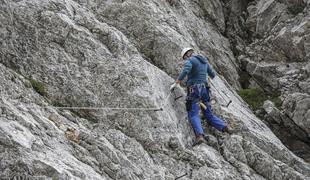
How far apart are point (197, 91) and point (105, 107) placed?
3.49 metres

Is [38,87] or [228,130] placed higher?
[228,130]

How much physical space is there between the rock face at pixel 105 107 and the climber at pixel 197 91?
0.36 metres

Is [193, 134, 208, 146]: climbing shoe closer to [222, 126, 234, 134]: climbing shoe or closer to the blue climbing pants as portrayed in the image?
the blue climbing pants

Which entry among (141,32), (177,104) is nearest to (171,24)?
(141,32)

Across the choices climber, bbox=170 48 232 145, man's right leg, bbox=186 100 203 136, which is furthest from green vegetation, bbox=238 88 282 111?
man's right leg, bbox=186 100 203 136

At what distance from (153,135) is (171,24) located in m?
6.70

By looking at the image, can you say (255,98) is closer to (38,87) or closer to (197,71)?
(197,71)

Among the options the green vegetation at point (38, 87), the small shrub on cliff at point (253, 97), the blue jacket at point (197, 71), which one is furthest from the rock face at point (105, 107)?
the small shrub on cliff at point (253, 97)

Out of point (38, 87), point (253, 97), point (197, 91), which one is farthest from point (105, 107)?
point (253, 97)

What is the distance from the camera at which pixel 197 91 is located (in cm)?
1499

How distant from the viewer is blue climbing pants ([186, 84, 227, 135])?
46.7 feet

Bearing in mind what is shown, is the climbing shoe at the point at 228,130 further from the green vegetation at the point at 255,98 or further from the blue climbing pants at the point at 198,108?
the green vegetation at the point at 255,98

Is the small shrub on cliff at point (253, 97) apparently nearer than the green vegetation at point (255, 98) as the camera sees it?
No

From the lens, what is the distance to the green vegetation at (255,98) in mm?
18844
